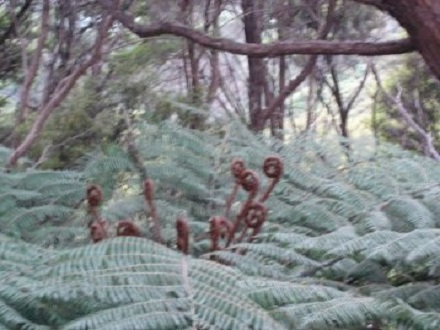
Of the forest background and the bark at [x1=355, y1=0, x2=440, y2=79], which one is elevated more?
the bark at [x1=355, y1=0, x2=440, y2=79]

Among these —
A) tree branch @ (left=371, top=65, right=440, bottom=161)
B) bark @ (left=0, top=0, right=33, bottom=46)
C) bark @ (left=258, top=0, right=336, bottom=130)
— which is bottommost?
tree branch @ (left=371, top=65, right=440, bottom=161)

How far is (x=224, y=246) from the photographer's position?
5.68 ft

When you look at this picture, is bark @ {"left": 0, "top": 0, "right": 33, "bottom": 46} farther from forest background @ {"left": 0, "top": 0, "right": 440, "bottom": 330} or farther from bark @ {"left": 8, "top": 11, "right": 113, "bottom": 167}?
forest background @ {"left": 0, "top": 0, "right": 440, "bottom": 330}

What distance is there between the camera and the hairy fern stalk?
3.95ft

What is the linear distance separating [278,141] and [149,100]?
244cm

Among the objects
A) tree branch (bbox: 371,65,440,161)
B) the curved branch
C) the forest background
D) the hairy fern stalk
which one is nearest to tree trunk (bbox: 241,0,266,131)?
tree branch (bbox: 371,65,440,161)

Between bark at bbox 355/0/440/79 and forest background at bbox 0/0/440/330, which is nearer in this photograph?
forest background at bbox 0/0/440/330

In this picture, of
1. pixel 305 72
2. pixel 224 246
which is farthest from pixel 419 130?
pixel 224 246

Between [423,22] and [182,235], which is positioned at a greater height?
[423,22]

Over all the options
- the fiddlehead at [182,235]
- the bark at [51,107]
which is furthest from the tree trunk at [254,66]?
the fiddlehead at [182,235]

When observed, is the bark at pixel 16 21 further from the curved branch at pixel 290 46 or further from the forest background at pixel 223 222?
the curved branch at pixel 290 46

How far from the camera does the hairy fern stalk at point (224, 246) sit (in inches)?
47.4

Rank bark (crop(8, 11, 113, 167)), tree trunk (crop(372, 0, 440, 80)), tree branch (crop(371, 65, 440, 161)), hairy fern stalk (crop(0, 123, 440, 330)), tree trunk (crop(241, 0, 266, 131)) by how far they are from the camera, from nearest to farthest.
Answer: hairy fern stalk (crop(0, 123, 440, 330)), tree trunk (crop(372, 0, 440, 80)), bark (crop(8, 11, 113, 167)), tree branch (crop(371, 65, 440, 161)), tree trunk (crop(241, 0, 266, 131))

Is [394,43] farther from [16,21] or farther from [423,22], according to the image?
[16,21]
